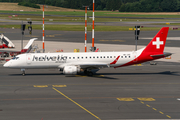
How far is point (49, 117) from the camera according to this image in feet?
75.0

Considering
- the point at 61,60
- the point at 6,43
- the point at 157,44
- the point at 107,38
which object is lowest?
the point at 61,60

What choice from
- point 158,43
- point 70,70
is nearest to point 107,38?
point 158,43

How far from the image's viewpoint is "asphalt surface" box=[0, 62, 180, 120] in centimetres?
2377

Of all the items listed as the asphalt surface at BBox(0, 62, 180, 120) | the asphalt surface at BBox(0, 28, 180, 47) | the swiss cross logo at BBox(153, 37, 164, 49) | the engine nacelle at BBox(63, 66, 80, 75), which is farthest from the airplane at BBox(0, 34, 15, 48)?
the swiss cross logo at BBox(153, 37, 164, 49)

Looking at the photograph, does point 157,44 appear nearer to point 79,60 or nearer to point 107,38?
point 79,60

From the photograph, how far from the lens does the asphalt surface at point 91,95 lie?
2377 centimetres

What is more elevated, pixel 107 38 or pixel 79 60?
pixel 107 38

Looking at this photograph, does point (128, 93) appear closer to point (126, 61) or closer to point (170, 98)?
point (170, 98)

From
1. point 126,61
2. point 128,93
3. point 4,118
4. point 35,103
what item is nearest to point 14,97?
point 35,103

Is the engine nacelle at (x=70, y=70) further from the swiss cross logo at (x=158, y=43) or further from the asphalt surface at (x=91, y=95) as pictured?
the swiss cross logo at (x=158, y=43)

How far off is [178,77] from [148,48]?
6028mm

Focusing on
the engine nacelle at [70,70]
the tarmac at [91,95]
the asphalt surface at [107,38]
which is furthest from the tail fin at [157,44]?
the asphalt surface at [107,38]

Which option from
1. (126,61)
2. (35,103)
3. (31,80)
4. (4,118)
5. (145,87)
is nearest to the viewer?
(4,118)

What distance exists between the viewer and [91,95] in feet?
99.2
